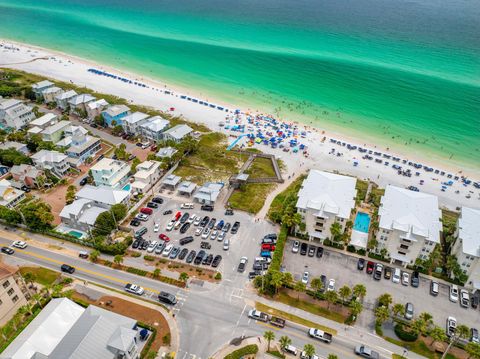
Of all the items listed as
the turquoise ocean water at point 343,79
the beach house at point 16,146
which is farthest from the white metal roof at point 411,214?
the beach house at point 16,146

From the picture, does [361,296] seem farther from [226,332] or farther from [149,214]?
[149,214]

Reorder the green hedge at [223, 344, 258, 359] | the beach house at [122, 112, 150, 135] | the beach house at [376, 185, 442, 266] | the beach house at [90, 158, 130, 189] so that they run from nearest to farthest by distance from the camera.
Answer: the green hedge at [223, 344, 258, 359], the beach house at [376, 185, 442, 266], the beach house at [90, 158, 130, 189], the beach house at [122, 112, 150, 135]

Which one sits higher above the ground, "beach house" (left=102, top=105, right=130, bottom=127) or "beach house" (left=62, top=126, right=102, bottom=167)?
"beach house" (left=102, top=105, right=130, bottom=127)

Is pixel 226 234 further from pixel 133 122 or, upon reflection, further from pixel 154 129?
pixel 133 122

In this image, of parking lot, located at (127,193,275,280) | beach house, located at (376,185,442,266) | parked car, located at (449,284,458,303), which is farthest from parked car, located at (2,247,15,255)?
parked car, located at (449,284,458,303)

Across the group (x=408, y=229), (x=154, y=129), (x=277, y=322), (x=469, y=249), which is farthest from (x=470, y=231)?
(x=154, y=129)

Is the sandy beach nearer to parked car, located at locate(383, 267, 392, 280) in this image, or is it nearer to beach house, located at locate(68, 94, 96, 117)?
beach house, located at locate(68, 94, 96, 117)

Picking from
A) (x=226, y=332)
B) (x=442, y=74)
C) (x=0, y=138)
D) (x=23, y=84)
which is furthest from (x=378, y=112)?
(x=23, y=84)
